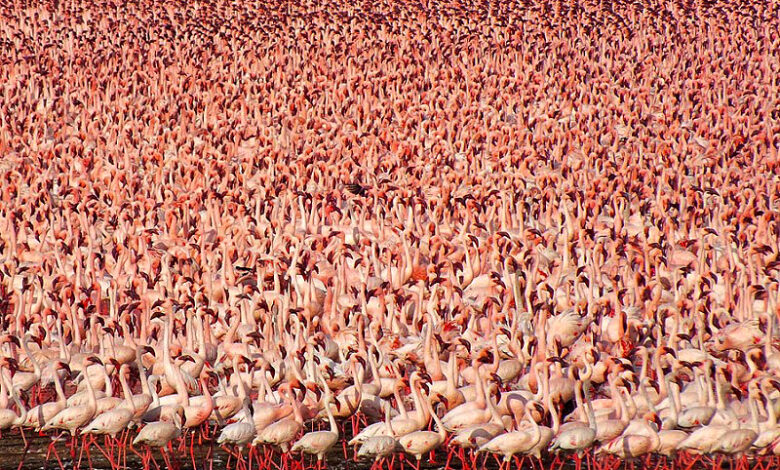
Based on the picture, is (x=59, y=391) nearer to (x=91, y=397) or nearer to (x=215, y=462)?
(x=91, y=397)

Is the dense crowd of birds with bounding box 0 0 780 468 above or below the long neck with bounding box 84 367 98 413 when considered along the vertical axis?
above

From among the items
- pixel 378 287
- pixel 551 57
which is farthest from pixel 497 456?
pixel 551 57

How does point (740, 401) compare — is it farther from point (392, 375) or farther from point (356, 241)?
point (356, 241)

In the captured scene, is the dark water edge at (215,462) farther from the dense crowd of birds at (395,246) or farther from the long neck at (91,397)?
the long neck at (91,397)

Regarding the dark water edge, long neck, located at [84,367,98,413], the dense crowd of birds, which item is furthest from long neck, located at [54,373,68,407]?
the dark water edge

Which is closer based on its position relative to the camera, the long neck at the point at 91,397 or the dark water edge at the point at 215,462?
the dark water edge at the point at 215,462

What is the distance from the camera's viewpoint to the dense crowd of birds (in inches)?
386

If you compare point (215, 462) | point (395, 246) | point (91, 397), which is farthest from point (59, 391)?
point (395, 246)

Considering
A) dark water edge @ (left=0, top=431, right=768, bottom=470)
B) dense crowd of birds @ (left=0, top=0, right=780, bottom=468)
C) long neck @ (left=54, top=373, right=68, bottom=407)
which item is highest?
dense crowd of birds @ (left=0, top=0, right=780, bottom=468)

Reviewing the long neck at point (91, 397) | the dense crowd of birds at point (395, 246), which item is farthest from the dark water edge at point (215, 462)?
the long neck at point (91, 397)

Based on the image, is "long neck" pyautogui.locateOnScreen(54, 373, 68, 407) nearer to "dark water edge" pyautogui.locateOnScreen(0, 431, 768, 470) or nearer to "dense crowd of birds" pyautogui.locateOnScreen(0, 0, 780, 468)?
"dense crowd of birds" pyautogui.locateOnScreen(0, 0, 780, 468)

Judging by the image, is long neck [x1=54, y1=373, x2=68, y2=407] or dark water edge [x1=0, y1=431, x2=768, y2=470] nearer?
dark water edge [x1=0, y1=431, x2=768, y2=470]

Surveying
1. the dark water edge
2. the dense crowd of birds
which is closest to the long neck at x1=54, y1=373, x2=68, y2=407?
the dense crowd of birds

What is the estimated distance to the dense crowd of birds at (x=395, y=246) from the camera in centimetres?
981
